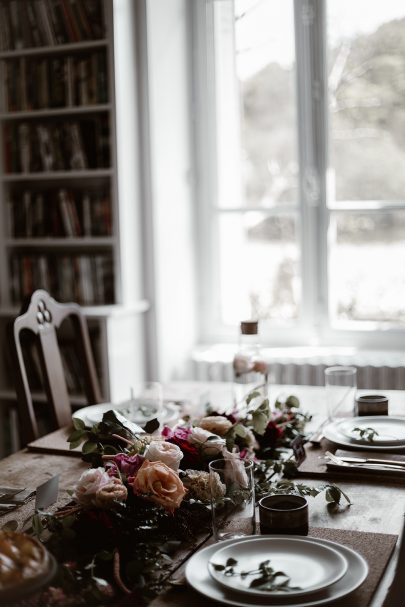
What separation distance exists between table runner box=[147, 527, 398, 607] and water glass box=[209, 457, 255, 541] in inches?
3.9

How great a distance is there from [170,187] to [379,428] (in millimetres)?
1936

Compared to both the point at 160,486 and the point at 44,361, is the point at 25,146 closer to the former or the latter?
the point at 44,361

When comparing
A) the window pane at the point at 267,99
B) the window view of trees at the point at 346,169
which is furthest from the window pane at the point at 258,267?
the window pane at the point at 267,99

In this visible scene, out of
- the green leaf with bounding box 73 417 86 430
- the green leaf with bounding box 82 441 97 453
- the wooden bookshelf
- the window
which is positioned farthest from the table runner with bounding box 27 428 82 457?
the window

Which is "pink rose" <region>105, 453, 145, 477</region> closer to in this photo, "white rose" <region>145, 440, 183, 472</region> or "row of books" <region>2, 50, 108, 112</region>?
"white rose" <region>145, 440, 183, 472</region>

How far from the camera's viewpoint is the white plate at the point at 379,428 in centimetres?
175

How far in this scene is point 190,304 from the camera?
3.77 meters

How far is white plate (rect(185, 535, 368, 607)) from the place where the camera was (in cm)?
104

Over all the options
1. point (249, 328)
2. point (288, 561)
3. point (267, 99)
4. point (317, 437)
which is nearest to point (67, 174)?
point (267, 99)

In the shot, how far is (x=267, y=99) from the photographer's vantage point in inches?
141

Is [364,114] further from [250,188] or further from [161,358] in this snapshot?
[161,358]

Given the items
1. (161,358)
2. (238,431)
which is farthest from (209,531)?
(161,358)

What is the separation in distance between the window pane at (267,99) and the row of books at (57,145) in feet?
2.31

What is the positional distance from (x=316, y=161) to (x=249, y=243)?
48 cm
